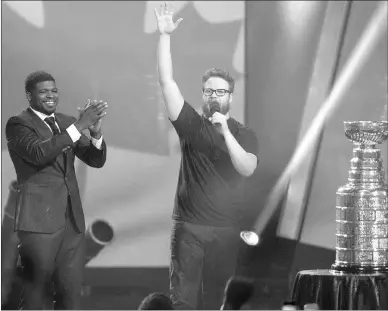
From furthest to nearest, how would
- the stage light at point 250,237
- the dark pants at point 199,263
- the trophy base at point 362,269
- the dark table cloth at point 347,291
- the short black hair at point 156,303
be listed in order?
the stage light at point 250,237, the dark pants at point 199,263, the trophy base at point 362,269, the dark table cloth at point 347,291, the short black hair at point 156,303

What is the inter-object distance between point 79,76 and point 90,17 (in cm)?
36

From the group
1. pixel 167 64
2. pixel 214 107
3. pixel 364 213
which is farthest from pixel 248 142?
pixel 364 213

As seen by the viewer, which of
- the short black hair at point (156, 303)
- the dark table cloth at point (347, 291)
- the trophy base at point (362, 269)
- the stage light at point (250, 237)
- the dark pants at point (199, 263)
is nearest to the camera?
the short black hair at point (156, 303)

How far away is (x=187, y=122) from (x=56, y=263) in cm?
95

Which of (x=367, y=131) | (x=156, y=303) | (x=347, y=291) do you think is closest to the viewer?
(x=156, y=303)

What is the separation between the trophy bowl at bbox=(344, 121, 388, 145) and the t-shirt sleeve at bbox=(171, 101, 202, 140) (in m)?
0.82

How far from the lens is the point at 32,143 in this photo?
4.84m

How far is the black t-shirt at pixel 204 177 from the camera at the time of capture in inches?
192

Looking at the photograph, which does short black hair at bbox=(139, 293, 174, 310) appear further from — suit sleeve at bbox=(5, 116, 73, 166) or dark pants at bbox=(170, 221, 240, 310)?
suit sleeve at bbox=(5, 116, 73, 166)

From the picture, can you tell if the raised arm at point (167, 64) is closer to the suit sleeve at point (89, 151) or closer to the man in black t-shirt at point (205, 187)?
the man in black t-shirt at point (205, 187)

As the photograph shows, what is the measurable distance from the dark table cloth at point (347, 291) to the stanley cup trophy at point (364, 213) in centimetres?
11

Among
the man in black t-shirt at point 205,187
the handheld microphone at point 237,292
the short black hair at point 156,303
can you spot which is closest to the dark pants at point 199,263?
the man in black t-shirt at point 205,187

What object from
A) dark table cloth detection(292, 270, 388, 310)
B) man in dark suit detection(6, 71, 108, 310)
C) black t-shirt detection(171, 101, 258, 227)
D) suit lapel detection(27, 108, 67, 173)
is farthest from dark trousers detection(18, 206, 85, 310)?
dark table cloth detection(292, 270, 388, 310)

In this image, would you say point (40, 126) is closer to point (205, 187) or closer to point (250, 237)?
point (205, 187)
